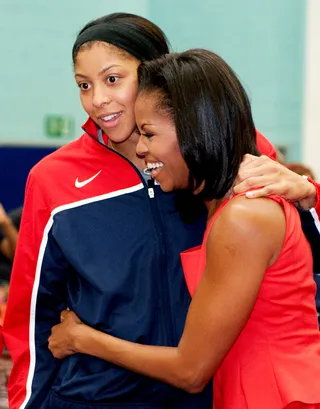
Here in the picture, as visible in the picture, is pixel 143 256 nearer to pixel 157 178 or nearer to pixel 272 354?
pixel 157 178

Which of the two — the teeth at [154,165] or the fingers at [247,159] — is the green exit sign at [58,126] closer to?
the teeth at [154,165]

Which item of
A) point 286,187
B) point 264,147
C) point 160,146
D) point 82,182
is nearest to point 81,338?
point 82,182

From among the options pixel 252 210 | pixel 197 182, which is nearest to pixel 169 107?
pixel 197 182

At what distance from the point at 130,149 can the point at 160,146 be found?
0.39 meters

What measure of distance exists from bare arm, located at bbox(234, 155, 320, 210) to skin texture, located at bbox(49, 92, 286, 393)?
0.15 ft

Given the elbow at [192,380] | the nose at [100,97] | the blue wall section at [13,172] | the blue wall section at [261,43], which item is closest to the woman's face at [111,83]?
the nose at [100,97]

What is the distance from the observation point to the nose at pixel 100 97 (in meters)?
2.05

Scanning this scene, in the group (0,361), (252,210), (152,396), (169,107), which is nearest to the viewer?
(252,210)

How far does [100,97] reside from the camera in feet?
6.74

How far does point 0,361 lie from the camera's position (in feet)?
10.1

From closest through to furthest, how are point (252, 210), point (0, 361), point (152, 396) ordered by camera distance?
point (252, 210) → point (152, 396) → point (0, 361)

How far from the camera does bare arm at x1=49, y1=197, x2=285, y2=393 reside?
1694 millimetres

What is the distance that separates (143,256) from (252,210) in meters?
0.40

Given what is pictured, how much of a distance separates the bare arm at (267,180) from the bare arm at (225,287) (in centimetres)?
5
